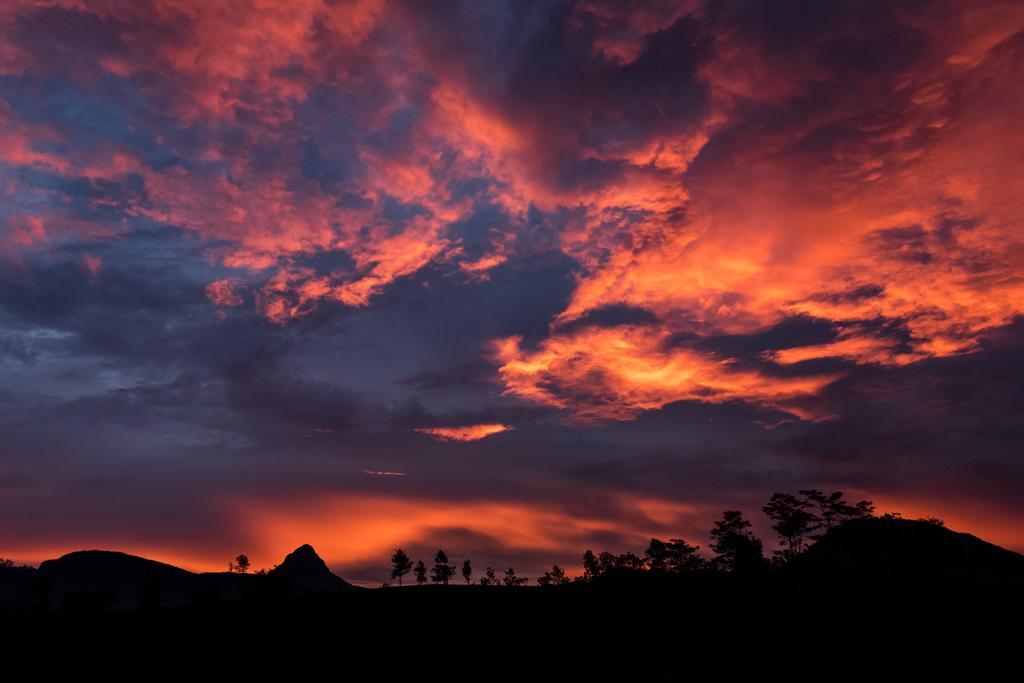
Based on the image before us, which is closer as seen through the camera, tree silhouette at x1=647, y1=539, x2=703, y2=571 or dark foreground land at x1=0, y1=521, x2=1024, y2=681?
dark foreground land at x1=0, y1=521, x2=1024, y2=681

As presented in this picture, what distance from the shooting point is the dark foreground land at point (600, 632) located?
70744 millimetres

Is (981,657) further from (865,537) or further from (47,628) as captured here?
(47,628)

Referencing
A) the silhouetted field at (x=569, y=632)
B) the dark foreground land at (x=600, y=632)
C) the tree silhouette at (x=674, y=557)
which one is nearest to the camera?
the dark foreground land at (x=600, y=632)

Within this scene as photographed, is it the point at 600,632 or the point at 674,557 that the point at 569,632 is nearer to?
the point at 600,632

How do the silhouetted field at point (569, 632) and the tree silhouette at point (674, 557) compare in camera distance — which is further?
the tree silhouette at point (674, 557)

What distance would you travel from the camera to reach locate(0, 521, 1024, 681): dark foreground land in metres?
70.7

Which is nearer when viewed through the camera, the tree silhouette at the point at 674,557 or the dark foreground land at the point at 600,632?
the dark foreground land at the point at 600,632

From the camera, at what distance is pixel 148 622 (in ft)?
367

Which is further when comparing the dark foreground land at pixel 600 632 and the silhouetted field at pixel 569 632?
the silhouetted field at pixel 569 632

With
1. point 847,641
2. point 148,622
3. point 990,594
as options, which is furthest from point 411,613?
point 990,594

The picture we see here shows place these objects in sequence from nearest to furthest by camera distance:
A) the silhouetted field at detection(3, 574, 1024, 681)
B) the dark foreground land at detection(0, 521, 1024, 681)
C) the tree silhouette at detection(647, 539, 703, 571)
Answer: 1. the dark foreground land at detection(0, 521, 1024, 681)
2. the silhouetted field at detection(3, 574, 1024, 681)
3. the tree silhouette at detection(647, 539, 703, 571)

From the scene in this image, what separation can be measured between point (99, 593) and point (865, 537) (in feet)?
504

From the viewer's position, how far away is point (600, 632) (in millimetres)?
95438

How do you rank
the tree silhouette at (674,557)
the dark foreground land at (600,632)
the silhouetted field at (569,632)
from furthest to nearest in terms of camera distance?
the tree silhouette at (674,557) < the silhouetted field at (569,632) < the dark foreground land at (600,632)
